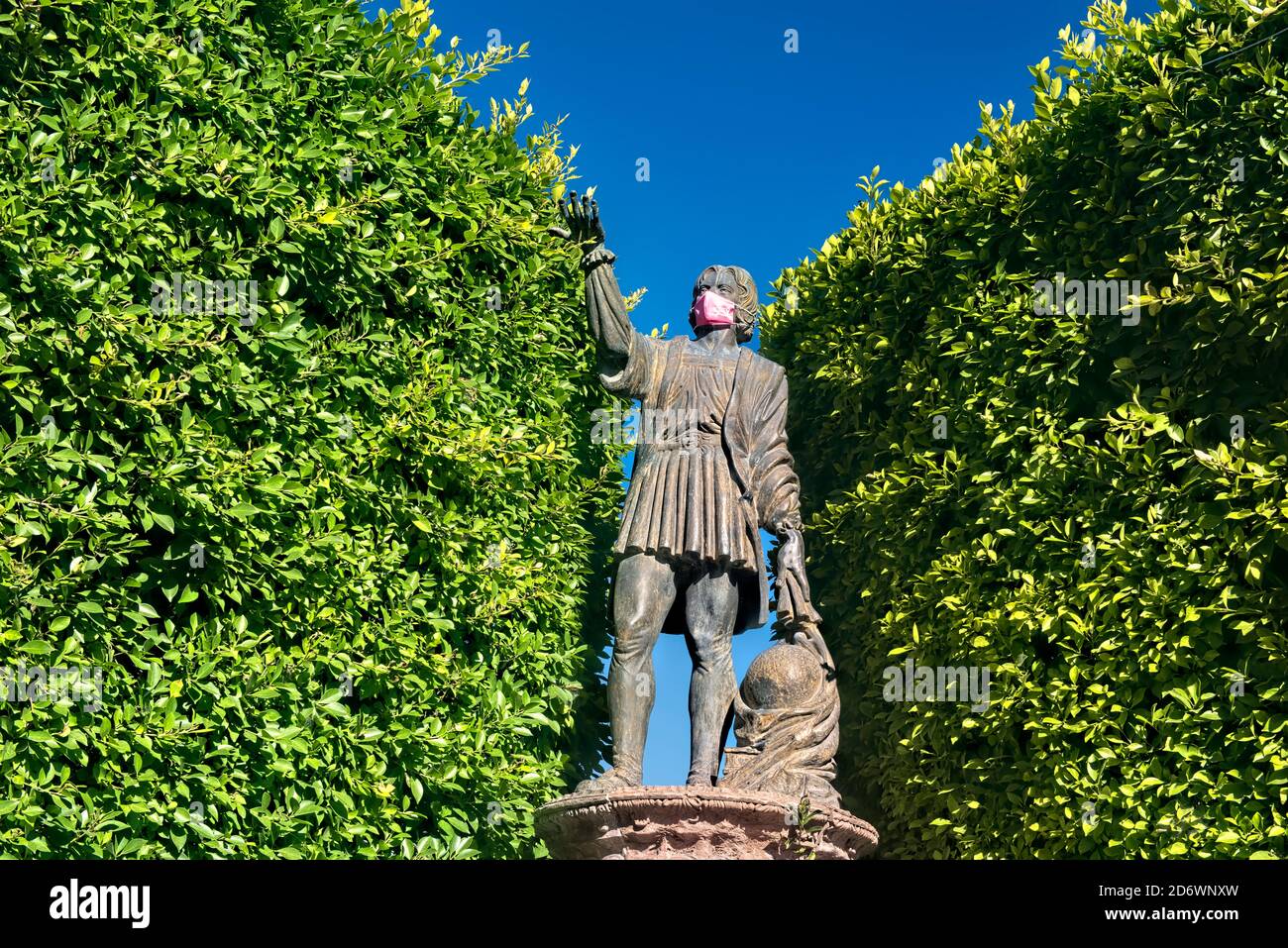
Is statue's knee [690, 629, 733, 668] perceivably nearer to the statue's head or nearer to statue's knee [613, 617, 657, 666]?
statue's knee [613, 617, 657, 666]

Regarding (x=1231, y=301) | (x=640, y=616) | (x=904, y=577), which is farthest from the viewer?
(x=904, y=577)

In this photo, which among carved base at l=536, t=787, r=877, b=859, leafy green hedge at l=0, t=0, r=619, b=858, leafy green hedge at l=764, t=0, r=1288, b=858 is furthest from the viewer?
carved base at l=536, t=787, r=877, b=859

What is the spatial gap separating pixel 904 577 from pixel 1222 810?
263 cm

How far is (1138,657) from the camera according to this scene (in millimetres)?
6766

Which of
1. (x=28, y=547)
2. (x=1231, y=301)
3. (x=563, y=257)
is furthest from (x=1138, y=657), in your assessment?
(x=28, y=547)

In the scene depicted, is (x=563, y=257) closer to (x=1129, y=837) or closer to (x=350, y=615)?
(x=350, y=615)

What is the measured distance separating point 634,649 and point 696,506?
83 centimetres

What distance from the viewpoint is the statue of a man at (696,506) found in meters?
7.57

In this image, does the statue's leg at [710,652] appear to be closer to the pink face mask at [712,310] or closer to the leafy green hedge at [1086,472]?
the leafy green hedge at [1086,472]

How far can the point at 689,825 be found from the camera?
6781 millimetres

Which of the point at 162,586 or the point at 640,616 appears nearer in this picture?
the point at 162,586

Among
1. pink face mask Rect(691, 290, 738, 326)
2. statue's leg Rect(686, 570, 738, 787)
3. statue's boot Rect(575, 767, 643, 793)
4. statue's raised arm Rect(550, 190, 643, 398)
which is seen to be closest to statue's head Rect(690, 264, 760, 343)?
pink face mask Rect(691, 290, 738, 326)

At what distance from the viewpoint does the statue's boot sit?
7.09 m

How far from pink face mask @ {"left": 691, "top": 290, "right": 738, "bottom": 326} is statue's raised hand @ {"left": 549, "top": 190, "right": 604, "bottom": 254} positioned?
81cm
